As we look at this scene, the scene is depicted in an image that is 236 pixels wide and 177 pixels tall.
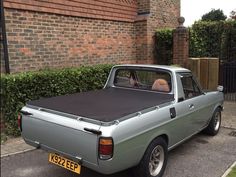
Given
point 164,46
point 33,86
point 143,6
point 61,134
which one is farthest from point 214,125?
point 143,6

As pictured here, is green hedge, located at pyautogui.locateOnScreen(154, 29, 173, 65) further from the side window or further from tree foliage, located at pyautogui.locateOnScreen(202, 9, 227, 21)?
tree foliage, located at pyautogui.locateOnScreen(202, 9, 227, 21)

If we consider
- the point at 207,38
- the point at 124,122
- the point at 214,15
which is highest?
the point at 214,15

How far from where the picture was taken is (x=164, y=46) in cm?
1025

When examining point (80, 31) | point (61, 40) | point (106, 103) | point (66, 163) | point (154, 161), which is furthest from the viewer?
point (80, 31)

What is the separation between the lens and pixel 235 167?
14.6 ft

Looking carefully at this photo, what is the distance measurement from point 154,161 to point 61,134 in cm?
136

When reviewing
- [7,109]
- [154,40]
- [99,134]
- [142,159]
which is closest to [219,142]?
[142,159]

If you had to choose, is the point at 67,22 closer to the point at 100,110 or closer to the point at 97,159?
the point at 100,110

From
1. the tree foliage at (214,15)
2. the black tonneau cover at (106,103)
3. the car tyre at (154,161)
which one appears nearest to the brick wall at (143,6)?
the black tonneau cover at (106,103)

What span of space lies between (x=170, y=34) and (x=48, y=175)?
721 cm

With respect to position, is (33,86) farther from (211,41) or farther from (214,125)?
(211,41)

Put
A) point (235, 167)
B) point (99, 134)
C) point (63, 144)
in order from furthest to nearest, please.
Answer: point (235, 167) → point (63, 144) → point (99, 134)

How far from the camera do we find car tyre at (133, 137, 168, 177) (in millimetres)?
3680

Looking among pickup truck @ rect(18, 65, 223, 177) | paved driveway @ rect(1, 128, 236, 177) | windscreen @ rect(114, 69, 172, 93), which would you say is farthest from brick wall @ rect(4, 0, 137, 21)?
paved driveway @ rect(1, 128, 236, 177)
